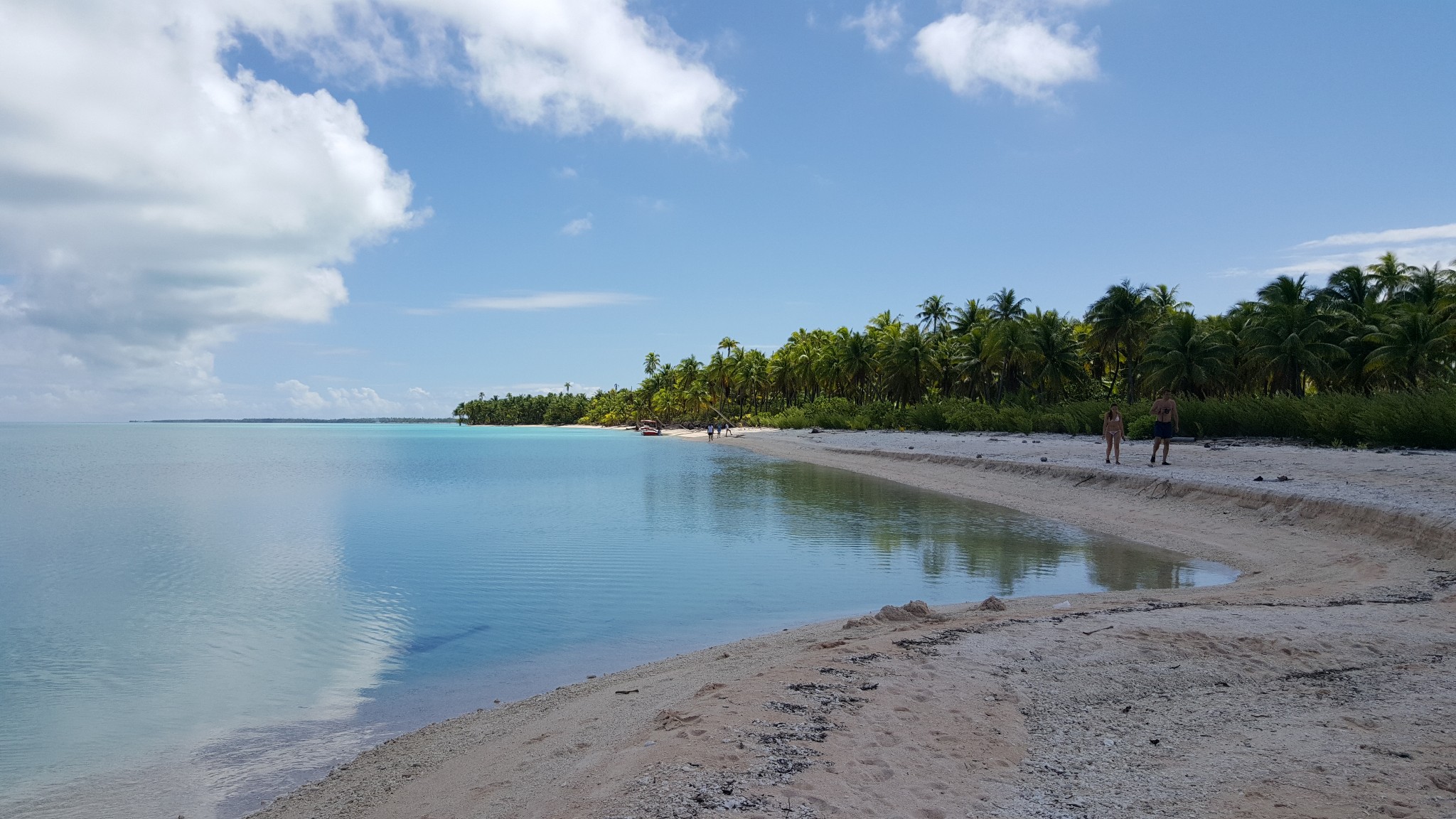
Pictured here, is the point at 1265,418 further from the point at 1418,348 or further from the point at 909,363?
the point at 909,363

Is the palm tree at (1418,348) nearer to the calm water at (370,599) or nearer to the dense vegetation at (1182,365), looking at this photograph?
the dense vegetation at (1182,365)

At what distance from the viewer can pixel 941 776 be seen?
4.02 metres

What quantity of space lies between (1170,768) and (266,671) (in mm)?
8699

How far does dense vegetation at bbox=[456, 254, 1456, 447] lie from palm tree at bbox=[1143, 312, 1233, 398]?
0.34 ft

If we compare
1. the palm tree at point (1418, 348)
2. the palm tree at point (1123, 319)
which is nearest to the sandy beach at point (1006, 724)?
the palm tree at point (1418, 348)

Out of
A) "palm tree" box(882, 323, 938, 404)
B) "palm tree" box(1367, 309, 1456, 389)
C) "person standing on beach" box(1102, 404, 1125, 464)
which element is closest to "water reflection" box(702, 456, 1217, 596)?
"person standing on beach" box(1102, 404, 1125, 464)

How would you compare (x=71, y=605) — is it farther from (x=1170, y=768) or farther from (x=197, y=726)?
(x=1170, y=768)

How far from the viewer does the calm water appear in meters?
6.66

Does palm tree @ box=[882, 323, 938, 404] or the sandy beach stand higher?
palm tree @ box=[882, 323, 938, 404]

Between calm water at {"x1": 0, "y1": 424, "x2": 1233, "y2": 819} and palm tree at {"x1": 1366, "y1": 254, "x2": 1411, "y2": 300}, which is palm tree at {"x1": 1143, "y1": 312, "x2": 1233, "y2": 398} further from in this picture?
calm water at {"x1": 0, "y1": 424, "x2": 1233, "y2": 819}

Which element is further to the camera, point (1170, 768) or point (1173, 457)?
point (1173, 457)

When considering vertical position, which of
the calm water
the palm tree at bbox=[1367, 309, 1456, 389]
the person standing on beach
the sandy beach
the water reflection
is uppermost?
the palm tree at bbox=[1367, 309, 1456, 389]

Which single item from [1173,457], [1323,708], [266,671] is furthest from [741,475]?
[1323,708]

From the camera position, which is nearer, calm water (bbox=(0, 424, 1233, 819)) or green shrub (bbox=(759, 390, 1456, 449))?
calm water (bbox=(0, 424, 1233, 819))
